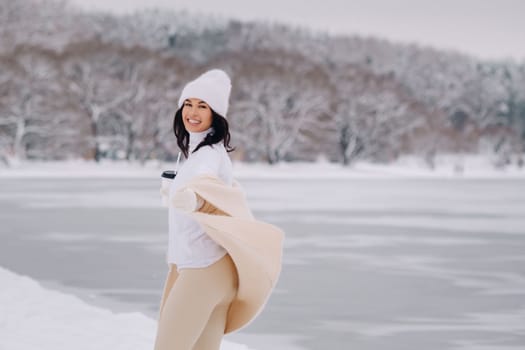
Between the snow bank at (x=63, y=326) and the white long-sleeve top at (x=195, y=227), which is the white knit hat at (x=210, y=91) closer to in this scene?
the white long-sleeve top at (x=195, y=227)

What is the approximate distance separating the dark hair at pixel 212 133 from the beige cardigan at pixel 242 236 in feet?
0.65

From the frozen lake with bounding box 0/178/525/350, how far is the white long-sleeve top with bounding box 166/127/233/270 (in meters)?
2.69

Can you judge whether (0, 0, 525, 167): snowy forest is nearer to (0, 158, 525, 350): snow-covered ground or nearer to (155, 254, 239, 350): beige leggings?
(0, 158, 525, 350): snow-covered ground

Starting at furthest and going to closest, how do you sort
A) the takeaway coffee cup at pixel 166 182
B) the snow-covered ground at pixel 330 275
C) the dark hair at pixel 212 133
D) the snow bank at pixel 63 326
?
the snow-covered ground at pixel 330 275 < the snow bank at pixel 63 326 < the takeaway coffee cup at pixel 166 182 < the dark hair at pixel 212 133

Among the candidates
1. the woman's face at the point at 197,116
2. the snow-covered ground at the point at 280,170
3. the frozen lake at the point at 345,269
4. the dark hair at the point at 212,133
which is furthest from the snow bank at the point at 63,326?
the snow-covered ground at the point at 280,170

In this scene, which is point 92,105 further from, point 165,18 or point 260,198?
point 165,18

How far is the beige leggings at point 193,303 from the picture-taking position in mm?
3021

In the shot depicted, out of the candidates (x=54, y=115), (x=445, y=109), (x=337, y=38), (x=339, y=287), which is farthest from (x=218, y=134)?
(x=337, y=38)

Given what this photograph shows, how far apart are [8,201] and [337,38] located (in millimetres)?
86624

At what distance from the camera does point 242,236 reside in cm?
301

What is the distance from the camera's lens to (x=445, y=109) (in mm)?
90750

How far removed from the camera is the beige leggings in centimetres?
302

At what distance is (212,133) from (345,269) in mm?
6454

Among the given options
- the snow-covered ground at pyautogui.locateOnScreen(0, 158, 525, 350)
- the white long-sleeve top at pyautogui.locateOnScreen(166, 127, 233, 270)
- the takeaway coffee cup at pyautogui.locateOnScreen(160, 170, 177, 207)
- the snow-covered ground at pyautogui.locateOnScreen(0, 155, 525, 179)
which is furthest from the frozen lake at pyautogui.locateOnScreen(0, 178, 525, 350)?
the snow-covered ground at pyautogui.locateOnScreen(0, 155, 525, 179)
